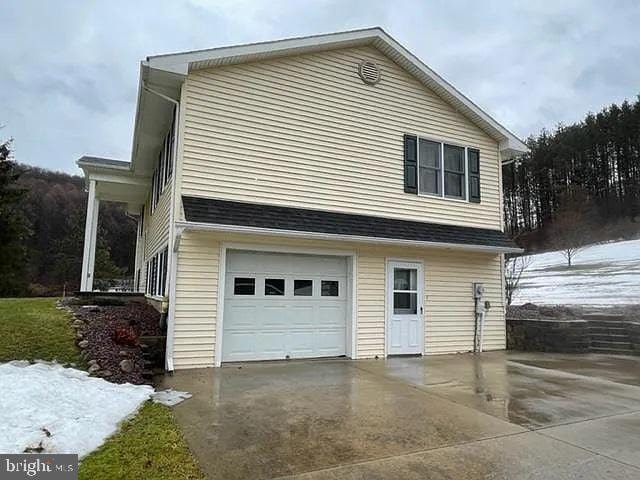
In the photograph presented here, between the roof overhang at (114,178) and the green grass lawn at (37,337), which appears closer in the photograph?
the green grass lawn at (37,337)

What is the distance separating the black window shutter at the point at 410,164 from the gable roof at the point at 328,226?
92 cm

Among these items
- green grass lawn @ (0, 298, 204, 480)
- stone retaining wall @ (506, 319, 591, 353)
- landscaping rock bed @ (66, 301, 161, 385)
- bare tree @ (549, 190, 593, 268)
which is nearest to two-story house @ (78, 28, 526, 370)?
stone retaining wall @ (506, 319, 591, 353)

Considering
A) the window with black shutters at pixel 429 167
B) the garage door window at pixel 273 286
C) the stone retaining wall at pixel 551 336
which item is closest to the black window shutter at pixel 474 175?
the window with black shutters at pixel 429 167

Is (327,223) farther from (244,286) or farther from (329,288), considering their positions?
(244,286)

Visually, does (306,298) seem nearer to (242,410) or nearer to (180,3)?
(242,410)

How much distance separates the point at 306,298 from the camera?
902cm

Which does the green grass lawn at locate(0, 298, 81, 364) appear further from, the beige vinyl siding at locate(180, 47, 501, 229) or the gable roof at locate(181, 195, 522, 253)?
the beige vinyl siding at locate(180, 47, 501, 229)

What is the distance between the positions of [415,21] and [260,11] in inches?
241

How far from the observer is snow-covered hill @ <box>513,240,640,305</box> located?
54.7 ft

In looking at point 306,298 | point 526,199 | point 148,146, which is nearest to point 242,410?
point 306,298

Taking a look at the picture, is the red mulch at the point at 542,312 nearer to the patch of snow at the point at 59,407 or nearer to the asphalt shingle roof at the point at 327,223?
the asphalt shingle roof at the point at 327,223

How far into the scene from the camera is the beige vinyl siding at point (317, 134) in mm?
8258

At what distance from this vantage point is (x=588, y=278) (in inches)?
807

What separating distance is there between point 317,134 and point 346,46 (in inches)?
91.8
